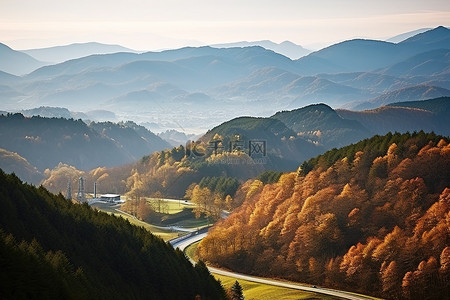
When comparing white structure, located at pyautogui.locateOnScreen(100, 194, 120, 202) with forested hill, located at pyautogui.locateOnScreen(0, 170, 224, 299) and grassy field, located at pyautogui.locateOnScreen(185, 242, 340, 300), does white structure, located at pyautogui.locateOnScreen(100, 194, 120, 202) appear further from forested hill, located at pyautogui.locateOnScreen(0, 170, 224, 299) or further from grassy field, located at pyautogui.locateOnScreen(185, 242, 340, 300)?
forested hill, located at pyautogui.locateOnScreen(0, 170, 224, 299)

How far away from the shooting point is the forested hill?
5109 centimetres

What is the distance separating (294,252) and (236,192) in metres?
52.3

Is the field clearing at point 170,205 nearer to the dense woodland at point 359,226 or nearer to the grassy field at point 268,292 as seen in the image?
the dense woodland at point 359,226

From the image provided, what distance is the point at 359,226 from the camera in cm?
8144

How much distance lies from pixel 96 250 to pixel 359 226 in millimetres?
33890

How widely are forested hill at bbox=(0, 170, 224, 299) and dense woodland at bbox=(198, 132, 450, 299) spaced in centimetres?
1760

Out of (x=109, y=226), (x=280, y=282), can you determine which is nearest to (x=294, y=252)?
(x=280, y=282)

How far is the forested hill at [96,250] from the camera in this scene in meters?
51.1

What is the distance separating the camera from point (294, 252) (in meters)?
82.2

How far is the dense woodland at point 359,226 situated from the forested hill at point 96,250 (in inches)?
693

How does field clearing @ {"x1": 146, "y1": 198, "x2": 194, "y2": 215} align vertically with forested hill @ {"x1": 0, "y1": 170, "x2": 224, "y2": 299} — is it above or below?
below

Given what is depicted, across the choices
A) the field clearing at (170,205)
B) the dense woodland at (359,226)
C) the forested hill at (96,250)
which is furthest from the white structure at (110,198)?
the forested hill at (96,250)

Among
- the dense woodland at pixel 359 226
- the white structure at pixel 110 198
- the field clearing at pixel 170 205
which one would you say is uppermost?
the dense woodland at pixel 359 226

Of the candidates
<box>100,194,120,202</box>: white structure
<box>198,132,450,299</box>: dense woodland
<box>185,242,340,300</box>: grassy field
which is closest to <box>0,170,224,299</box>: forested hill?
<box>185,242,340,300</box>: grassy field
